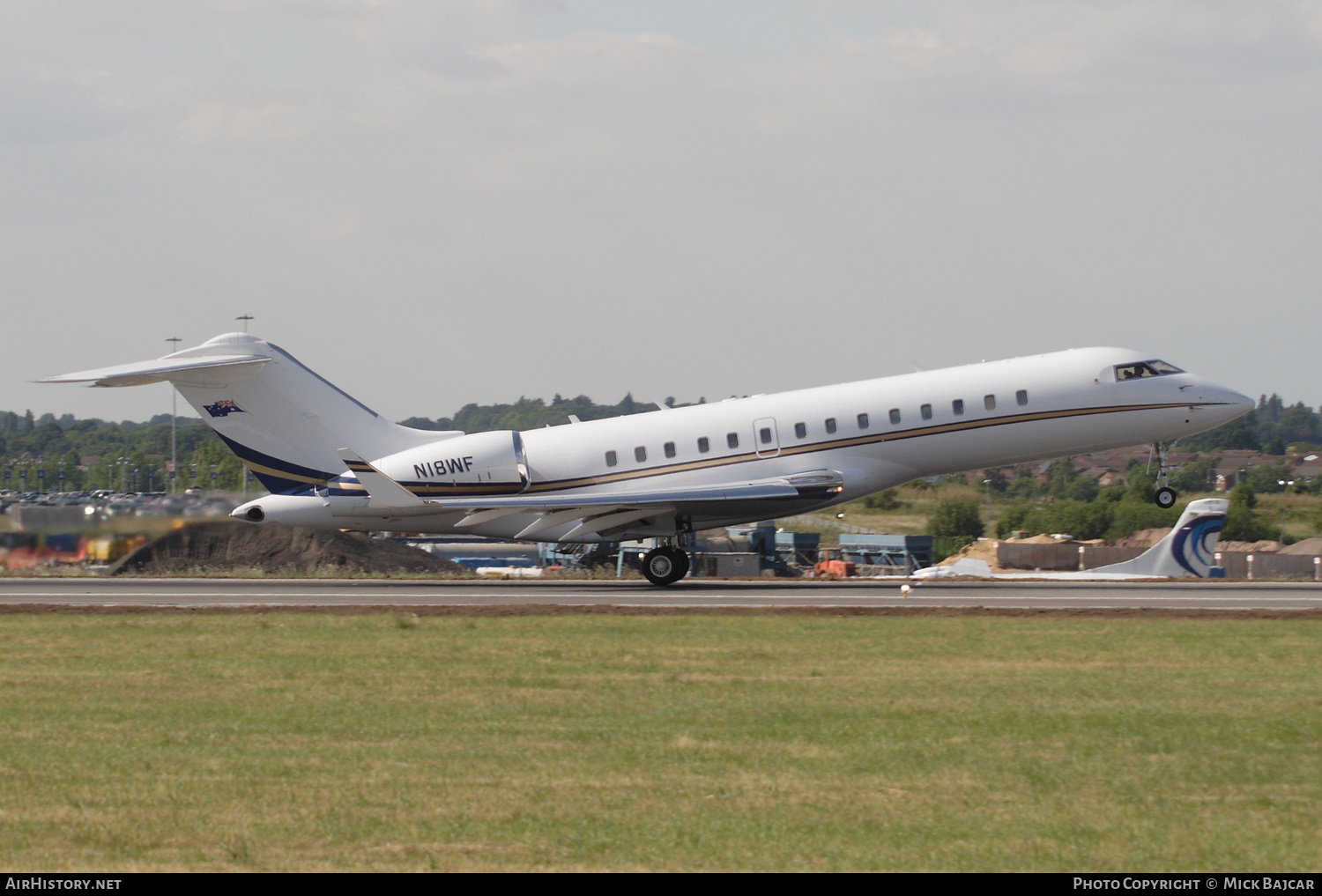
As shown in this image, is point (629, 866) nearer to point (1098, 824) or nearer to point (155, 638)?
point (1098, 824)

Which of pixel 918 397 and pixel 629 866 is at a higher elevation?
pixel 918 397

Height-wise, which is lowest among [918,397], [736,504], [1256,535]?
[1256,535]

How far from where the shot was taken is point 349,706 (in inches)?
539

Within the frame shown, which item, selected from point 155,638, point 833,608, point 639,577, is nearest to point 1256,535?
point 639,577

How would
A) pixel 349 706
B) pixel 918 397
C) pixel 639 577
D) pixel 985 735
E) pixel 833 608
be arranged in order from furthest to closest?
pixel 639 577 < pixel 918 397 < pixel 833 608 < pixel 349 706 < pixel 985 735

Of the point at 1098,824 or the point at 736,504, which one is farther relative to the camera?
the point at 736,504

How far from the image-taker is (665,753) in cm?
1124

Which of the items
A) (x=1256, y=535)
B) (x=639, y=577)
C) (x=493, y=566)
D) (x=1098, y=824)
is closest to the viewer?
(x=1098, y=824)

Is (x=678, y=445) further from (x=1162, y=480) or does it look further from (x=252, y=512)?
(x=1162, y=480)

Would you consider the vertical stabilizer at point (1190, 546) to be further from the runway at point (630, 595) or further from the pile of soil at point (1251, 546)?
the pile of soil at point (1251, 546)

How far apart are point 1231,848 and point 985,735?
11.7ft

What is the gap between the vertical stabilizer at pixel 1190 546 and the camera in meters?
39.4

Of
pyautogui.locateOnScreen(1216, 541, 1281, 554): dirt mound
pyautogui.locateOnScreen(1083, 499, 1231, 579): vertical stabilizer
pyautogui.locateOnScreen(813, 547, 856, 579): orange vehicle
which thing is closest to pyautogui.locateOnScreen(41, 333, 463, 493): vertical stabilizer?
pyautogui.locateOnScreen(813, 547, 856, 579): orange vehicle

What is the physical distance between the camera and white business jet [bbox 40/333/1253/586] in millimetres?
29828
